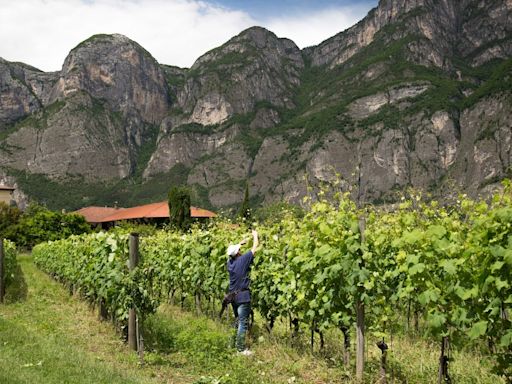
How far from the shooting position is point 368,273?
17.1ft

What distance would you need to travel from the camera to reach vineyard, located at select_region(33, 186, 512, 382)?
4059 millimetres

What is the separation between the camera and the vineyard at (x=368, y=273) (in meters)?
4.06

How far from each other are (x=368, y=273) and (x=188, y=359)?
293 centimetres

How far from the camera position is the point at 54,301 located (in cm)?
1320

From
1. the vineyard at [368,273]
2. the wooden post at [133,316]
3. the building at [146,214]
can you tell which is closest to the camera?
the vineyard at [368,273]

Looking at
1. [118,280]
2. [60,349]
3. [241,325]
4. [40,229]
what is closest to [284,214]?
[241,325]

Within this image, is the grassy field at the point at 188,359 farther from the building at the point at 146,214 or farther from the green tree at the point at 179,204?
the building at the point at 146,214

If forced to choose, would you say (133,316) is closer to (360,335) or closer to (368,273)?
(360,335)

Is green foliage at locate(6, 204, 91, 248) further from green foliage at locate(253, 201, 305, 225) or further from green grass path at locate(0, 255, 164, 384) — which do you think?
green grass path at locate(0, 255, 164, 384)

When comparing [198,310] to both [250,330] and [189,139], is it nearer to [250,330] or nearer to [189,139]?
[250,330]

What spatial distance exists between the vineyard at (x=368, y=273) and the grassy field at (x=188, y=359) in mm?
326

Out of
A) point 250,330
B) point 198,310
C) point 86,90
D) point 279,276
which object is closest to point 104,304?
point 198,310

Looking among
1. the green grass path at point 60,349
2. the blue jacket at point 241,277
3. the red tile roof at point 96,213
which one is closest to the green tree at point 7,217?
the red tile roof at point 96,213

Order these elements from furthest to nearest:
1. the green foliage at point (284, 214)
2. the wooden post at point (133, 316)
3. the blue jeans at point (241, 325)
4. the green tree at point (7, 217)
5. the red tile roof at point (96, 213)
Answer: the red tile roof at point (96, 213)
the green tree at point (7, 217)
the green foliage at point (284, 214)
the wooden post at point (133, 316)
the blue jeans at point (241, 325)
